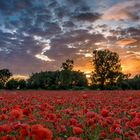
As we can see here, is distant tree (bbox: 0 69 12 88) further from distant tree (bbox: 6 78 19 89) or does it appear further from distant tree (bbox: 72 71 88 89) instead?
distant tree (bbox: 72 71 88 89)

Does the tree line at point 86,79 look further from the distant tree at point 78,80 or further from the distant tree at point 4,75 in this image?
the distant tree at point 4,75

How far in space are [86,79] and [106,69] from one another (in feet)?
23.7

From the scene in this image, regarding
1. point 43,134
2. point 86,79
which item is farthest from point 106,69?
point 43,134

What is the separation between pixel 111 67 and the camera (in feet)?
249

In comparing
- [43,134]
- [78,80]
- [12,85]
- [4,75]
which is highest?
[4,75]

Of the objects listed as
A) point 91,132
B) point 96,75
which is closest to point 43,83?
point 96,75

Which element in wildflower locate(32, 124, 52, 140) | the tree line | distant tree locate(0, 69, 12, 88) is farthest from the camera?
distant tree locate(0, 69, 12, 88)

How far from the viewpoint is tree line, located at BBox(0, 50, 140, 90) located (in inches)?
2586

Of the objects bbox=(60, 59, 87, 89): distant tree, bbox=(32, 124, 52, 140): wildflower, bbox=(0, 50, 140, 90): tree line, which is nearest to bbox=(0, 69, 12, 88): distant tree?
bbox=(0, 50, 140, 90): tree line

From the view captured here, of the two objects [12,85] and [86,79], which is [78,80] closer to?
[86,79]

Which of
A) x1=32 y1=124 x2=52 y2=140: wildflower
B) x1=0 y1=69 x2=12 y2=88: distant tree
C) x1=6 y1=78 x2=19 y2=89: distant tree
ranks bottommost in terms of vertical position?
x1=32 y1=124 x2=52 y2=140: wildflower

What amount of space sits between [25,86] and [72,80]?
835 cm

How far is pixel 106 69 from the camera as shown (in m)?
75.6

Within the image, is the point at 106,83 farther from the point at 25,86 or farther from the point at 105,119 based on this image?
the point at 105,119
